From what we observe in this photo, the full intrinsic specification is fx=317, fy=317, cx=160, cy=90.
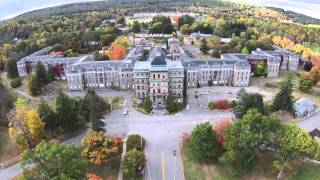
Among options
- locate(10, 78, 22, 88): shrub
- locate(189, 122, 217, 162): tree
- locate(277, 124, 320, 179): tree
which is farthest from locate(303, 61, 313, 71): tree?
locate(10, 78, 22, 88): shrub

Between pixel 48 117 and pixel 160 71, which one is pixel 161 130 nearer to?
pixel 160 71

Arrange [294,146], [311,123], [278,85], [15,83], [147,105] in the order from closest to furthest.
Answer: [294,146], [311,123], [147,105], [15,83], [278,85]

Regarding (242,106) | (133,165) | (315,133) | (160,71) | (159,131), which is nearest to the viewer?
(133,165)

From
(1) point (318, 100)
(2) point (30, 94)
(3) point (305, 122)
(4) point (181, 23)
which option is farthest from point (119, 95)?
(4) point (181, 23)

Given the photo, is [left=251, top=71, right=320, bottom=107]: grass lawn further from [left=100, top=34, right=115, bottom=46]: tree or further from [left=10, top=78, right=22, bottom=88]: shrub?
[left=10, top=78, right=22, bottom=88]: shrub

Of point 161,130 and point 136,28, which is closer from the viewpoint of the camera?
point 161,130

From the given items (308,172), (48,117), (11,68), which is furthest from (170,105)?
(11,68)

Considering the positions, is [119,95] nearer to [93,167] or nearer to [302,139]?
[93,167]
